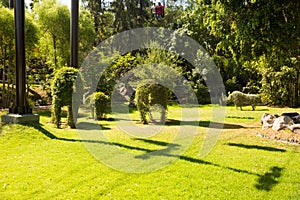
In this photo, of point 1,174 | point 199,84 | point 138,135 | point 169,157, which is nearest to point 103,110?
point 138,135

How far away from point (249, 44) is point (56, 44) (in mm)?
9353

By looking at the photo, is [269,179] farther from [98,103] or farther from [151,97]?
[98,103]

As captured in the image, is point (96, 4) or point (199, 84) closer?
point (199, 84)

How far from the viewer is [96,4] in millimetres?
22062

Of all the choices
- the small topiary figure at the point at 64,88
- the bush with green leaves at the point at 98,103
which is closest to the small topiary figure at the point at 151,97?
the bush with green leaves at the point at 98,103

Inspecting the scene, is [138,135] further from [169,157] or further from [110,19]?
[110,19]

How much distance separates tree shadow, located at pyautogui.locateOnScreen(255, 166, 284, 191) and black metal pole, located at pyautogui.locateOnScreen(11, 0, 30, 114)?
594cm

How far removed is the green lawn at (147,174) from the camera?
3674mm

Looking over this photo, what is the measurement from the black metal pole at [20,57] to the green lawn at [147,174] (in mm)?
951

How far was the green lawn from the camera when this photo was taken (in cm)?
367

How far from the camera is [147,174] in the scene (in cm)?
433

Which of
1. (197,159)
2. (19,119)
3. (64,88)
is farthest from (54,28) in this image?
(197,159)

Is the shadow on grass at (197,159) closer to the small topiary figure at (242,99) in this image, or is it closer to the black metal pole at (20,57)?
the black metal pole at (20,57)

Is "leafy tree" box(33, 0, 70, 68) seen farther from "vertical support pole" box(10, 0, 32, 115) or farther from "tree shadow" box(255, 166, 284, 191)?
"tree shadow" box(255, 166, 284, 191)
